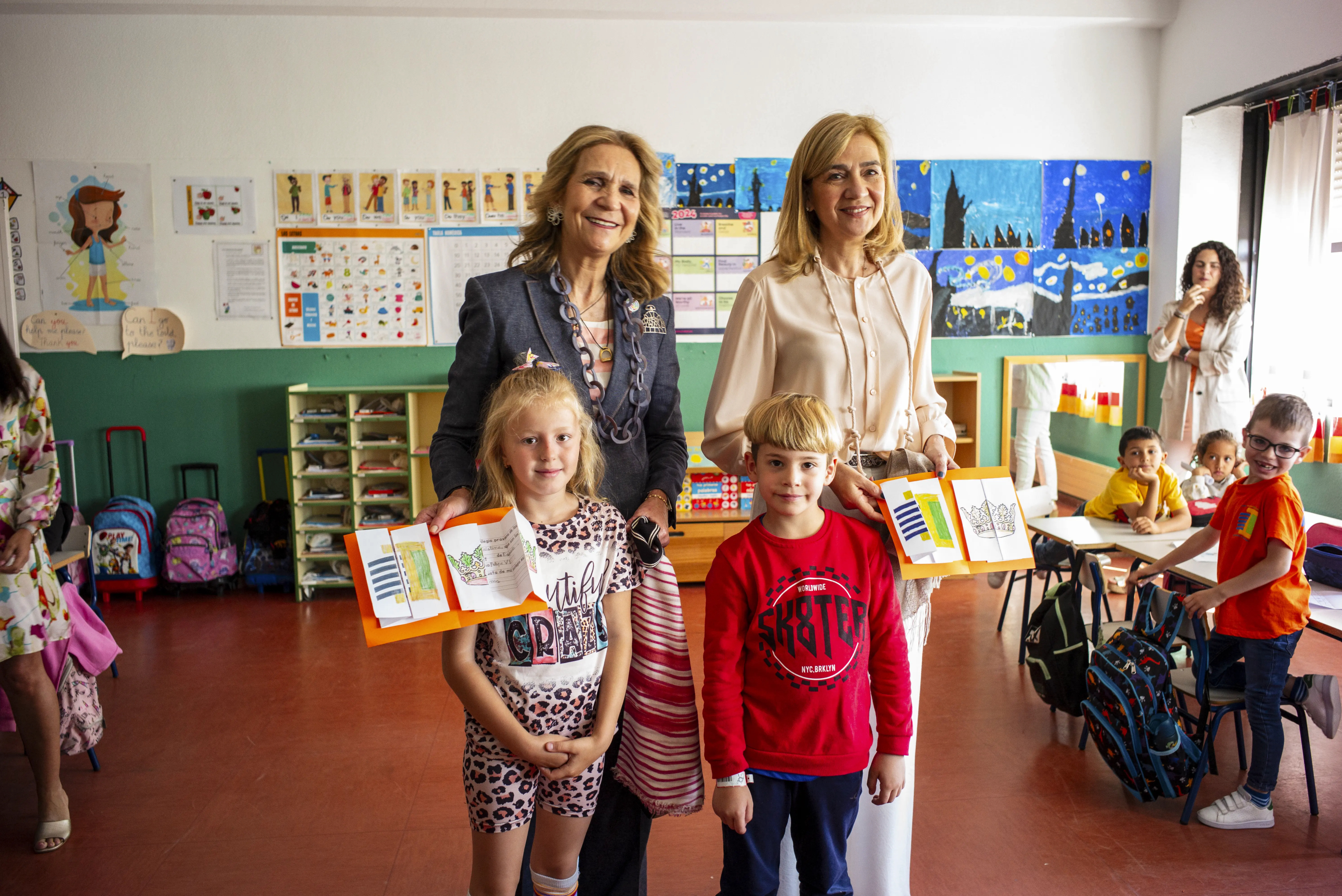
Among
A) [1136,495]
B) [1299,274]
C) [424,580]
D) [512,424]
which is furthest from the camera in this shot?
[1299,274]

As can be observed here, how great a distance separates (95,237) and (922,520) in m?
4.99

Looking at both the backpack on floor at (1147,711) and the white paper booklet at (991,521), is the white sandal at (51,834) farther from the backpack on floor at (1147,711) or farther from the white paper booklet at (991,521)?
the backpack on floor at (1147,711)

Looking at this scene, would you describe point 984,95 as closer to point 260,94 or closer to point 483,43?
point 483,43

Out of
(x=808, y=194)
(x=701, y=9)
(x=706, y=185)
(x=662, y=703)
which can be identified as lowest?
(x=662, y=703)

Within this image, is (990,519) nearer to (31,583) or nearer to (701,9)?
(31,583)

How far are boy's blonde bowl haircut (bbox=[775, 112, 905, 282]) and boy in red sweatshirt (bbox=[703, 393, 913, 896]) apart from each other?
12.6 inches

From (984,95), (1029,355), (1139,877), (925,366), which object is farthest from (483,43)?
(1139,877)

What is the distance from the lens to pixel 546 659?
148cm

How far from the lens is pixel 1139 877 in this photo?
2154 millimetres

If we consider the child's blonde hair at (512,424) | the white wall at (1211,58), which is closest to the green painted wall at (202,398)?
the white wall at (1211,58)

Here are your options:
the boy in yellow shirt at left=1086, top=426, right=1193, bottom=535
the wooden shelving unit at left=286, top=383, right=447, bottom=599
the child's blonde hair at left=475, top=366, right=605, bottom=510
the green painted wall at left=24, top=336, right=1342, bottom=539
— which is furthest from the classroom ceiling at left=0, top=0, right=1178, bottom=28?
the child's blonde hair at left=475, top=366, right=605, bottom=510

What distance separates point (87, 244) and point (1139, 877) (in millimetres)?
5532

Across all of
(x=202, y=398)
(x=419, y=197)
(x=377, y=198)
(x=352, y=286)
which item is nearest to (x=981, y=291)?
(x=419, y=197)

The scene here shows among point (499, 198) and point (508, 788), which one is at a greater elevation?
point (499, 198)
